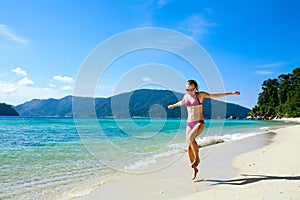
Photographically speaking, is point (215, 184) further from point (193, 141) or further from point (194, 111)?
point (194, 111)

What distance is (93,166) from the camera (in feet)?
34.2

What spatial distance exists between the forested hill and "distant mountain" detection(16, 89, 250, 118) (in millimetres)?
19107

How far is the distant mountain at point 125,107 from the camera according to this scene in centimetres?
1235

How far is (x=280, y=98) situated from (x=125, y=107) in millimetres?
115876

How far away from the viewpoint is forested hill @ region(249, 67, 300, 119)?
99.2 metres

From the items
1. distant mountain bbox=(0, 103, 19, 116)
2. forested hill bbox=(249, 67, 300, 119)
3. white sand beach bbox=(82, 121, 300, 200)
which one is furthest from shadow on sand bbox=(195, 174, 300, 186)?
distant mountain bbox=(0, 103, 19, 116)

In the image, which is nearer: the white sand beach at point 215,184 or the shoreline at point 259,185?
the shoreline at point 259,185

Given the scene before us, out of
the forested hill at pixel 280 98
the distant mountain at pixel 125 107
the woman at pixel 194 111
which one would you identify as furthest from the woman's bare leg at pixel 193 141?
the forested hill at pixel 280 98

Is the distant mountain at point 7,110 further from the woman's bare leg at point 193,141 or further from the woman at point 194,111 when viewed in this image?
the woman at point 194,111

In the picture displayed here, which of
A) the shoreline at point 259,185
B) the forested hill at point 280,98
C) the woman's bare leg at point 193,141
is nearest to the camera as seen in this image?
the shoreline at point 259,185

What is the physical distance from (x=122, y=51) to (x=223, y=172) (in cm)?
506


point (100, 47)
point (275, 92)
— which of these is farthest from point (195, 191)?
point (275, 92)

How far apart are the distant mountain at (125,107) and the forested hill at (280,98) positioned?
19107 mm

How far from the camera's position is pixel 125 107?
562 inches
